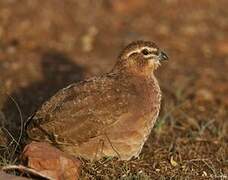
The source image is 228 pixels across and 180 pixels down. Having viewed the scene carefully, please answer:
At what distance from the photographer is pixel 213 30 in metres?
12.8

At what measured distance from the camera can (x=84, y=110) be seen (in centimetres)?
679

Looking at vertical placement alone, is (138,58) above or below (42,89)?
above

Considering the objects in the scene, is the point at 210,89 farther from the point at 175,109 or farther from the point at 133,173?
the point at 133,173

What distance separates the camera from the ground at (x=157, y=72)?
7.36m

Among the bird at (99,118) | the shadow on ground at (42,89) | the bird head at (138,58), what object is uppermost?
the bird head at (138,58)

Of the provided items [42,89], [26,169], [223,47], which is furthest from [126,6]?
[26,169]

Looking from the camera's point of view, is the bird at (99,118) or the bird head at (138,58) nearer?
the bird at (99,118)

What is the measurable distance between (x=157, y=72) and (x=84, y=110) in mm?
4492

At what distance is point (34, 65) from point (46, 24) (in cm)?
156

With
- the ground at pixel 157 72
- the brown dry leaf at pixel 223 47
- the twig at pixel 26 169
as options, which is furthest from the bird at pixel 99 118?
the brown dry leaf at pixel 223 47

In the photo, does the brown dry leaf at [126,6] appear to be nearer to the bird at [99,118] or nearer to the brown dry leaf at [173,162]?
the bird at [99,118]

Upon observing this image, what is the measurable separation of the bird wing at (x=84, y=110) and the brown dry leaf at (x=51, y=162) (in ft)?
1.54

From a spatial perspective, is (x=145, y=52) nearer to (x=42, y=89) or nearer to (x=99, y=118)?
(x=99, y=118)

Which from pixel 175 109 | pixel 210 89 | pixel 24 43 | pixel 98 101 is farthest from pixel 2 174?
pixel 24 43
